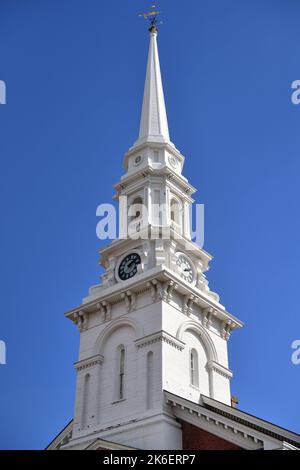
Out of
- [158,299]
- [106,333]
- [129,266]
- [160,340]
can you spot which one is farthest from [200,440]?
[129,266]

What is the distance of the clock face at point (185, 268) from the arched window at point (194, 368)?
4.74 m

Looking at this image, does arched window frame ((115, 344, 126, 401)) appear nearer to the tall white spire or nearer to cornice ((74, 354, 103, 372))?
cornice ((74, 354, 103, 372))

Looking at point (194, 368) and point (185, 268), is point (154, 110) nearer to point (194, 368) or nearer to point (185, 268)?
point (185, 268)

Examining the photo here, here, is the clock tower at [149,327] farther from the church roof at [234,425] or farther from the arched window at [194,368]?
the church roof at [234,425]

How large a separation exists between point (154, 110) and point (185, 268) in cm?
1490

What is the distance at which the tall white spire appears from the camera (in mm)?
55531

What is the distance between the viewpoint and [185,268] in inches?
1897

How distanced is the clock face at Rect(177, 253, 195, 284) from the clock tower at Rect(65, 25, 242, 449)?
9 cm

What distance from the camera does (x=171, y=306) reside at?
4462cm

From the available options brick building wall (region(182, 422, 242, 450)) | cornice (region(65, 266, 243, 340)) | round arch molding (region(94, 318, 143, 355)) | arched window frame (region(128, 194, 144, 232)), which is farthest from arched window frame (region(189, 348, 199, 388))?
arched window frame (region(128, 194, 144, 232))

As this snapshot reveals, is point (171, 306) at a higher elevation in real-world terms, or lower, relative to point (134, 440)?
higher
